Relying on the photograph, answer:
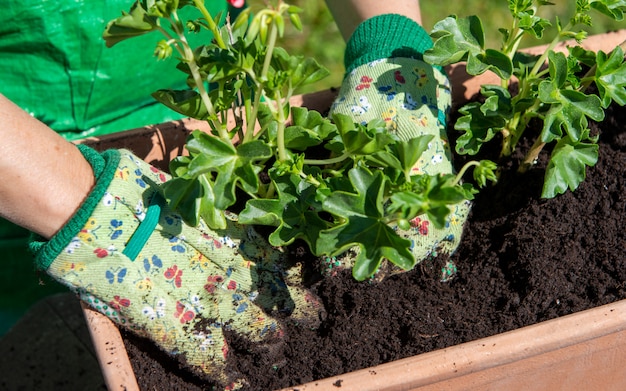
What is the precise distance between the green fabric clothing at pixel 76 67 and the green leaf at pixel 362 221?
72 cm

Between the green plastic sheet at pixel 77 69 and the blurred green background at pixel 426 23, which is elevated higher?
the green plastic sheet at pixel 77 69

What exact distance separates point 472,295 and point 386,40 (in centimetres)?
48

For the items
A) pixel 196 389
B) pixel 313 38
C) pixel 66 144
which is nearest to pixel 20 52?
pixel 66 144

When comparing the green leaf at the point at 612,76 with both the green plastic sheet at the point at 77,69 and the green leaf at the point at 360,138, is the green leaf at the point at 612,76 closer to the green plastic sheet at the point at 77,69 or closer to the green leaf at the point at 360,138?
the green leaf at the point at 360,138

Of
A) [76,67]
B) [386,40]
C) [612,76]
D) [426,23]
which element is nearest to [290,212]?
[386,40]

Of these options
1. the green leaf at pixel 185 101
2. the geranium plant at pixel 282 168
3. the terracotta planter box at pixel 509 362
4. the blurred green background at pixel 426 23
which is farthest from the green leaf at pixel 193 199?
the blurred green background at pixel 426 23

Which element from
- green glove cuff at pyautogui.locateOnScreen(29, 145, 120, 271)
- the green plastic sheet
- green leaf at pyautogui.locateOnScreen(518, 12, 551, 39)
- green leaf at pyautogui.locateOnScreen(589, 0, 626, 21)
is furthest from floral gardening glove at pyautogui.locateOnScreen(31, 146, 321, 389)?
green leaf at pyautogui.locateOnScreen(589, 0, 626, 21)

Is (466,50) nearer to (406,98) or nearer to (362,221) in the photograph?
(406,98)

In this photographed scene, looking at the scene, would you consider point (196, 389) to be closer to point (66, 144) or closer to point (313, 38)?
point (66, 144)

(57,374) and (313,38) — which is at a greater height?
(313,38)

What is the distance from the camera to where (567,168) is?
3.48ft

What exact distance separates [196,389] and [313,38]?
177 cm

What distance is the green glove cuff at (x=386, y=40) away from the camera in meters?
1.21

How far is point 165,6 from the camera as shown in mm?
842
